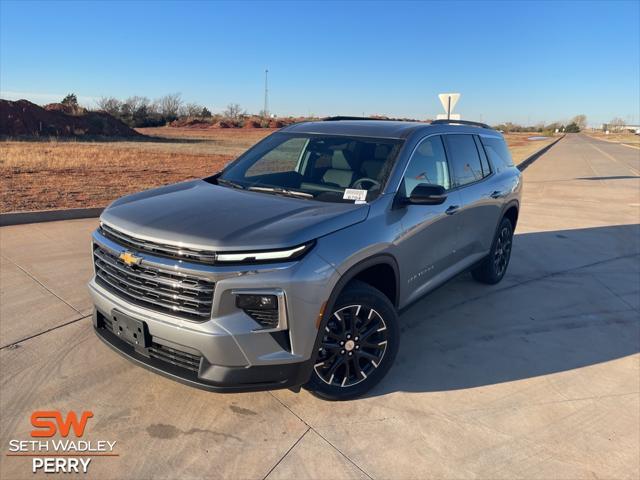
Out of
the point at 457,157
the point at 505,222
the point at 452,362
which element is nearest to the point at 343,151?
the point at 457,157

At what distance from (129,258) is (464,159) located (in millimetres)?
3315

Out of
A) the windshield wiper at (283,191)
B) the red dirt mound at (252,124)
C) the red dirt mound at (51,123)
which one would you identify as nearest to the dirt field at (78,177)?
the windshield wiper at (283,191)

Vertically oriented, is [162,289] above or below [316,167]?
below

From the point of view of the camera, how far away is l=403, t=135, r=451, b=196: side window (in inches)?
152

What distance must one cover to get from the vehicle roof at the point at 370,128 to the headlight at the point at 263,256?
1679 mm

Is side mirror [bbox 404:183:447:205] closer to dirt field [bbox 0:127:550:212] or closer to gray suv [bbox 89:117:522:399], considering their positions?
gray suv [bbox 89:117:522:399]

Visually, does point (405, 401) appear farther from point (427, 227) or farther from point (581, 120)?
point (581, 120)

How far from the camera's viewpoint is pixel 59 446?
2859 millimetres

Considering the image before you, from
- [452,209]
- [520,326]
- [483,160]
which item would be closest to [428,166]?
[452,209]

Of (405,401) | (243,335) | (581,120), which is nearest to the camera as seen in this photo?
(243,335)

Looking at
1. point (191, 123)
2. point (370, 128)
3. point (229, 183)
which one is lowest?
point (229, 183)

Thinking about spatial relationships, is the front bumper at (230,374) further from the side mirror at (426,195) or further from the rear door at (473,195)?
the rear door at (473,195)

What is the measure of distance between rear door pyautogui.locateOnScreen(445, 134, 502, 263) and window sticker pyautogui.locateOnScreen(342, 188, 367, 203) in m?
1.40

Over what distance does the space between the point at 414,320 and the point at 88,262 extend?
3841mm
